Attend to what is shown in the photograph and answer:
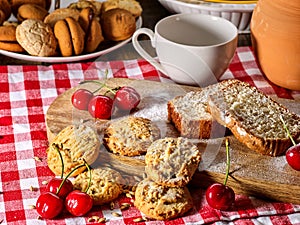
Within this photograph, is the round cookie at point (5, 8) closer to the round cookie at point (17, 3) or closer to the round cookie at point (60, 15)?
the round cookie at point (17, 3)

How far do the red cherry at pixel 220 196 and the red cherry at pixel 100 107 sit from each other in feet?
1.17

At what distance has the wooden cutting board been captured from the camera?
138cm

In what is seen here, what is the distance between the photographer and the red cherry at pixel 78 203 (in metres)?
1.31

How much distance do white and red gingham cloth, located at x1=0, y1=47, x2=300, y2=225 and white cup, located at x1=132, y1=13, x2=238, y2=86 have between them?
86 millimetres

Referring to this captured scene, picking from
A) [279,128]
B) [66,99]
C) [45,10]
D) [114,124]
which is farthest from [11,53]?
[279,128]

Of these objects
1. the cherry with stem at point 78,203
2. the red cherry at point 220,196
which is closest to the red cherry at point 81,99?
the cherry with stem at point 78,203

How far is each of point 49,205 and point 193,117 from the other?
1.33 ft

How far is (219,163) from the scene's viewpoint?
55.8 inches

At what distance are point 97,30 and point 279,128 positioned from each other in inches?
28.6

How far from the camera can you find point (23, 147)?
157 cm

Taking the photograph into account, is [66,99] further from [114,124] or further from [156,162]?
[156,162]

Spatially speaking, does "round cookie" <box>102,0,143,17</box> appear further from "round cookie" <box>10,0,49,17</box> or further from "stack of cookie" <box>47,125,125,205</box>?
"stack of cookie" <box>47,125,125,205</box>

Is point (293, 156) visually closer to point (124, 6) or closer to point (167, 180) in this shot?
point (167, 180)

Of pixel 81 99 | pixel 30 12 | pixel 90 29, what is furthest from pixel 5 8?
pixel 81 99
